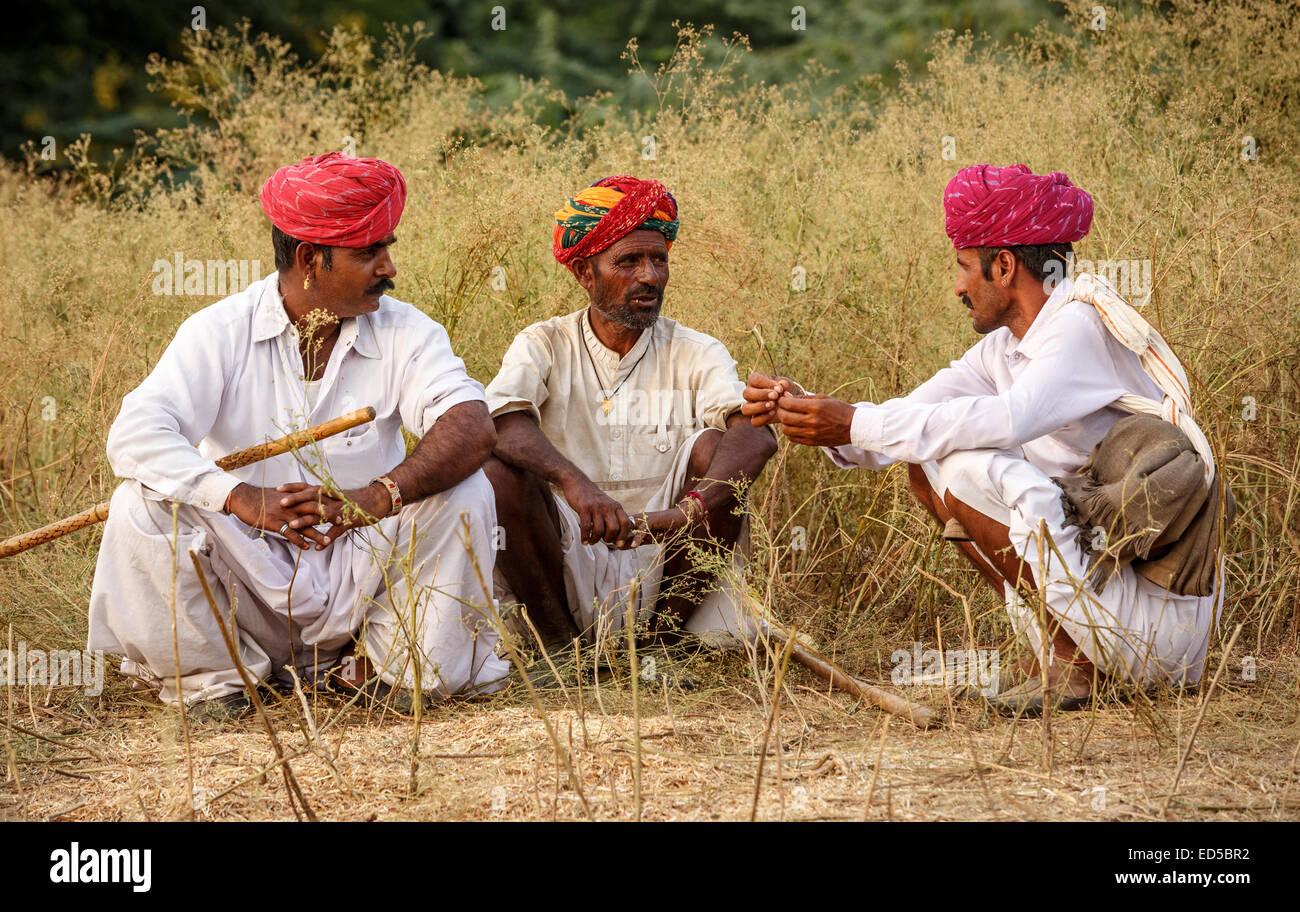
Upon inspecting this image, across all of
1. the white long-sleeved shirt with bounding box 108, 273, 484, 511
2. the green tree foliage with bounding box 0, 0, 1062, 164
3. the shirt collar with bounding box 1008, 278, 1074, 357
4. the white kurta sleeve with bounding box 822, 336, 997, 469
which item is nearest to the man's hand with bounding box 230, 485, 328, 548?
the white long-sleeved shirt with bounding box 108, 273, 484, 511

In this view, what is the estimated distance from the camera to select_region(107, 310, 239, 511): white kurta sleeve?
3.10 meters

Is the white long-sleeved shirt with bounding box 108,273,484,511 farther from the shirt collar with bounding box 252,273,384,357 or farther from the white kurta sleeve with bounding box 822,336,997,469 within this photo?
the white kurta sleeve with bounding box 822,336,997,469

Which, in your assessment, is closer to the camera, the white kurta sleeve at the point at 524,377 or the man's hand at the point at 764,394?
the man's hand at the point at 764,394

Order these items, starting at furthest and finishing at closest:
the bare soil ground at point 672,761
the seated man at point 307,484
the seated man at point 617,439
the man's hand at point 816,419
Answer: the seated man at point 617,439 < the man's hand at point 816,419 < the seated man at point 307,484 < the bare soil ground at point 672,761

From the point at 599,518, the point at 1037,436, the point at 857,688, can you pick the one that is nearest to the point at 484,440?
the point at 599,518

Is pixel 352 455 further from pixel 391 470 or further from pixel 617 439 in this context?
pixel 617 439

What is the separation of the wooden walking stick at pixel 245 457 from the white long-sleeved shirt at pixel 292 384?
2.5 inches

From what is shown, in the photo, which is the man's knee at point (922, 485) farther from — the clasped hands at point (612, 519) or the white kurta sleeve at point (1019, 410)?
the clasped hands at point (612, 519)

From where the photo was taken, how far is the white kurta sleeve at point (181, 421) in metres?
3.10

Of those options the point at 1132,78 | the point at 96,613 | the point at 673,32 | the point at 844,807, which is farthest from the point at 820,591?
the point at 673,32

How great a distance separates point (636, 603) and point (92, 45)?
40.7ft

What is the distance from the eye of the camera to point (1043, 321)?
3.24m

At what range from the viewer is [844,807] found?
2.46 m

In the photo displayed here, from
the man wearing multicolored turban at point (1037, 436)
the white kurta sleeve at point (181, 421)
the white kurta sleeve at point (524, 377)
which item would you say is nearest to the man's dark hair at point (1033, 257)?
the man wearing multicolored turban at point (1037, 436)
